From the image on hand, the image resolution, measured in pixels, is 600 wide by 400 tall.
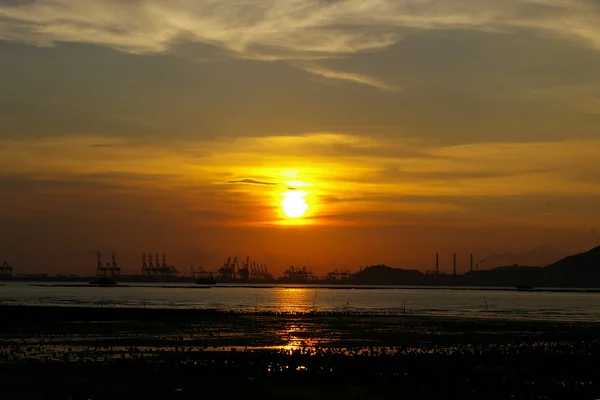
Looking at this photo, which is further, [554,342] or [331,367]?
[554,342]

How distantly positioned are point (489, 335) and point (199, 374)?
37.4 meters

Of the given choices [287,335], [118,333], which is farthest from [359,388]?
[118,333]

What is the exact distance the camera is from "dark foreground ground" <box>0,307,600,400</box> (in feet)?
113

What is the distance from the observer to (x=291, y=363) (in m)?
43.6

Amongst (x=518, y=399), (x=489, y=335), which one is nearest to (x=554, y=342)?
(x=489, y=335)

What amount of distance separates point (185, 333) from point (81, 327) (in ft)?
39.3

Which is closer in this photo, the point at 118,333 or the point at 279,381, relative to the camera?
the point at 279,381

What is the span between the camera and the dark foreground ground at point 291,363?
113 feet

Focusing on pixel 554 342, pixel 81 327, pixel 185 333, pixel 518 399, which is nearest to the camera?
pixel 518 399

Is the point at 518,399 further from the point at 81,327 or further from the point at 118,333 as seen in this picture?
the point at 81,327

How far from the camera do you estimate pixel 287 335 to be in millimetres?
65625

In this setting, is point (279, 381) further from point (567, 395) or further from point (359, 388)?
point (567, 395)

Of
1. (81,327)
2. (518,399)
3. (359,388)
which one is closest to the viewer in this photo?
(518,399)

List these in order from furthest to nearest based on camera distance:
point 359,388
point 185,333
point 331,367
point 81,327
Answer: point 81,327
point 185,333
point 331,367
point 359,388
